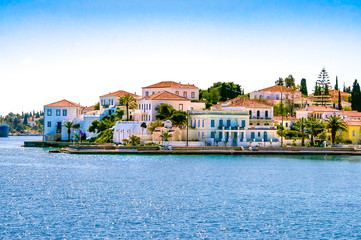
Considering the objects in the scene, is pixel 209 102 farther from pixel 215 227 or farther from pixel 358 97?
pixel 215 227

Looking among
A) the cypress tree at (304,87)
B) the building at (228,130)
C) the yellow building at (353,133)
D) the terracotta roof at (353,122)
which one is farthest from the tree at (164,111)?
the cypress tree at (304,87)

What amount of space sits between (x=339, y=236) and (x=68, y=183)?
77.7 feet

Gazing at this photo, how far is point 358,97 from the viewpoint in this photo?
365 ft

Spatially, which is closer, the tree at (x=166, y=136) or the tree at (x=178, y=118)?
the tree at (x=166, y=136)

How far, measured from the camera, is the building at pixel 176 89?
9850cm

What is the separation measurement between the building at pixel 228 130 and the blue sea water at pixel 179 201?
17.3 m

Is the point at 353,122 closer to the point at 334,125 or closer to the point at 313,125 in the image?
the point at 334,125

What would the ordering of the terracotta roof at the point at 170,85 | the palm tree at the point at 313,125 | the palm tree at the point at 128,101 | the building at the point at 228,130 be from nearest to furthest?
the building at the point at 228,130 → the palm tree at the point at 313,125 → the palm tree at the point at 128,101 → the terracotta roof at the point at 170,85

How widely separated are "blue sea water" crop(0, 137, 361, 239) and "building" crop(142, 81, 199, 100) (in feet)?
128

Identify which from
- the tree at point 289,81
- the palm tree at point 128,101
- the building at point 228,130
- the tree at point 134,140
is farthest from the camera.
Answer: the tree at point 289,81

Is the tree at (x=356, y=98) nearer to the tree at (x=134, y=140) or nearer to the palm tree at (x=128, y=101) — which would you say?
the palm tree at (x=128, y=101)

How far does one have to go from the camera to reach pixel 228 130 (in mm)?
77688

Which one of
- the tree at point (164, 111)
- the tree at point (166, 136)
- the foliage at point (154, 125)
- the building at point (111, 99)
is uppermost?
the building at point (111, 99)

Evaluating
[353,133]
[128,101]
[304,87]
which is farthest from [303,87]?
[128,101]
